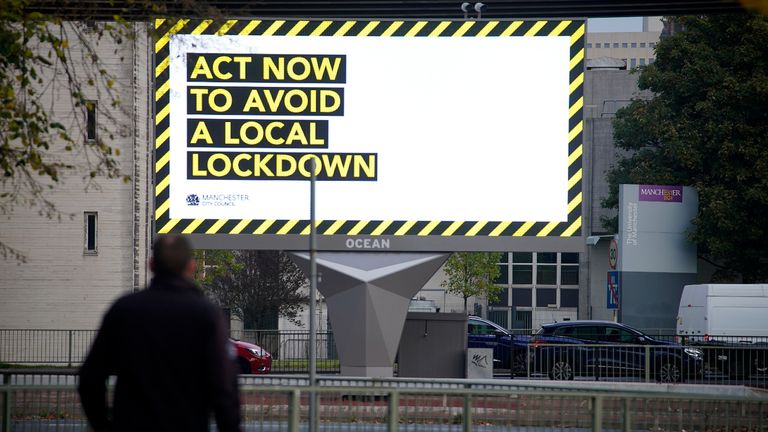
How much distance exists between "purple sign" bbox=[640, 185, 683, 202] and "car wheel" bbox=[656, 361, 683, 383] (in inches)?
727

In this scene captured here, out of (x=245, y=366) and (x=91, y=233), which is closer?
(x=245, y=366)

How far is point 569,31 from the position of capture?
64.1 ft

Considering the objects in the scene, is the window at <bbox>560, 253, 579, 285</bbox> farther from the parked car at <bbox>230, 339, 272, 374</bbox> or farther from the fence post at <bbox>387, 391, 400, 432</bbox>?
the fence post at <bbox>387, 391, 400, 432</bbox>

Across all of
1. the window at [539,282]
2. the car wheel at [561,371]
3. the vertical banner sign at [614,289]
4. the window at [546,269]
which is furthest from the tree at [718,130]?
the window at [539,282]

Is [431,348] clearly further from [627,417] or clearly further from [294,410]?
[294,410]

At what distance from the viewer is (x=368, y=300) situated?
756 inches

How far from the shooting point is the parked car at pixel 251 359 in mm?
30766

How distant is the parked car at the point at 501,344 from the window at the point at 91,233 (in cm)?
1103

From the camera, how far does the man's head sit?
5.77 m

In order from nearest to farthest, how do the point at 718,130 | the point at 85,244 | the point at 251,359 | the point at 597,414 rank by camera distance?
the point at 597,414
the point at 251,359
the point at 85,244
the point at 718,130

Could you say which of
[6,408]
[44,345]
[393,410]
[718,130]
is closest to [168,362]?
[393,410]

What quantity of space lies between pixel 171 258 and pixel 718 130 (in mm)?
43925

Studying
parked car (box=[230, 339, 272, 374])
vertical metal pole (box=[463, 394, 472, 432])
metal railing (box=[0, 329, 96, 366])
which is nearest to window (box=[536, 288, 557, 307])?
metal railing (box=[0, 329, 96, 366])

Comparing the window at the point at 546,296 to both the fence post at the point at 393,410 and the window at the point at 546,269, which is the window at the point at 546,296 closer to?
the window at the point at 546,269
